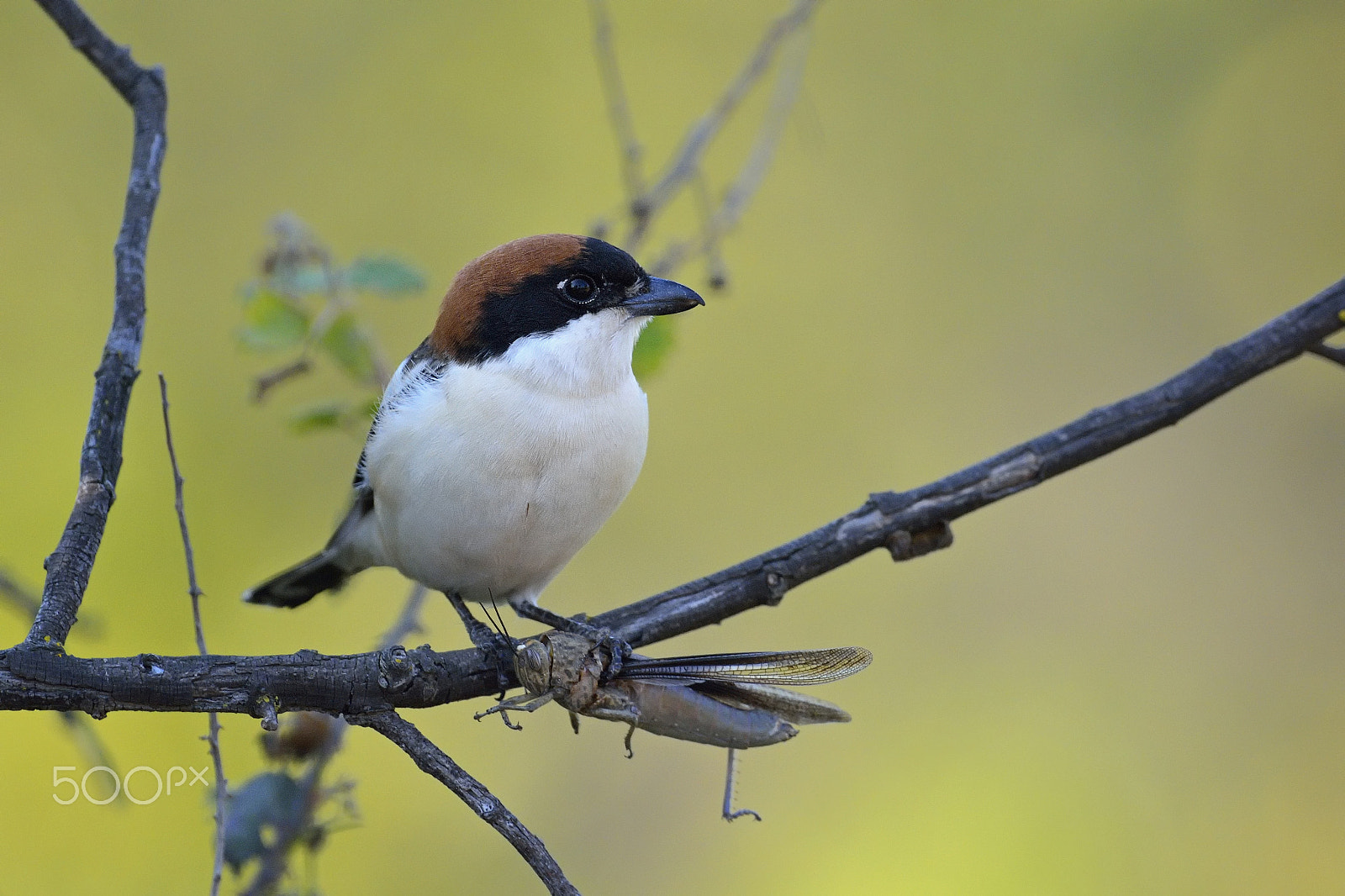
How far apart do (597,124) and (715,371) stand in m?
1.65

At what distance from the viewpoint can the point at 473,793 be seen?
1982 millimetres

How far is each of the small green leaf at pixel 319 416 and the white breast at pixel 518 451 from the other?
0.15 meters

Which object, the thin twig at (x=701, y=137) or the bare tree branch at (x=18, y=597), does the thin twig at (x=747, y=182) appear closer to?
the thin twig at (x=701, y=137)

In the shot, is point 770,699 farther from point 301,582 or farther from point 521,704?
point 301,582

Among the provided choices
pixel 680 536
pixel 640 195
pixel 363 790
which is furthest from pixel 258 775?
pixel 680 536

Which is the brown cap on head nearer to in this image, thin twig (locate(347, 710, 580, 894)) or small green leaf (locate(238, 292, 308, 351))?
small green leaf (locate(238, 292, 308, 351))

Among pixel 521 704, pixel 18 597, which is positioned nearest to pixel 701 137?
pixel 521 704

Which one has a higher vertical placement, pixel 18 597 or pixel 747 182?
pixel 747 182

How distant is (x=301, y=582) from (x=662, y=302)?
5.91 ft

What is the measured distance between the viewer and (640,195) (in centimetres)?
376

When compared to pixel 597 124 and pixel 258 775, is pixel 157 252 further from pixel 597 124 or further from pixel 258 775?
pixel 258 775

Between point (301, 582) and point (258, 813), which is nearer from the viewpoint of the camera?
point (258, 813)

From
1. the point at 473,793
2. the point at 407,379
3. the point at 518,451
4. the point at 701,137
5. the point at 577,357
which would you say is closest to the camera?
the point at 473,793

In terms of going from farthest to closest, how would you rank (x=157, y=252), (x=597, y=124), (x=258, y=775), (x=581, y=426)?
(x=597, y=124)
(x=157, y=252)
(x=581, y=426)
(x=258, y=775)
